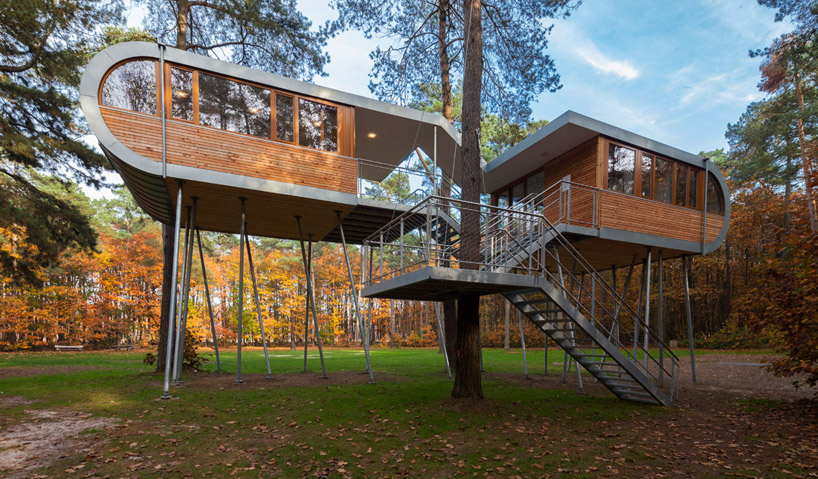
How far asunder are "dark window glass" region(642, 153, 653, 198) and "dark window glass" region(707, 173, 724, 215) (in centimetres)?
259

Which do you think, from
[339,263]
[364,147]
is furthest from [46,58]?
[339,263]

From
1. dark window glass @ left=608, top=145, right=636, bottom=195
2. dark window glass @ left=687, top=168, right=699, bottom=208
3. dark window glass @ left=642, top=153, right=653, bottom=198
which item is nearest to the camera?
dark window glass @ left=608, top=145, right=636, bottom=195

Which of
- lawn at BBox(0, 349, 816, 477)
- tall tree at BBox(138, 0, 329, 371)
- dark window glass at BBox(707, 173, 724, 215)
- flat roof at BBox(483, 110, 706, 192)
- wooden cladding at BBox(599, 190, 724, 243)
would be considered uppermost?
tall tree at BBox(138, 0, 329, 371)

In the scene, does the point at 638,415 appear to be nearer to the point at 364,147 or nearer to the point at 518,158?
the point at 518,158

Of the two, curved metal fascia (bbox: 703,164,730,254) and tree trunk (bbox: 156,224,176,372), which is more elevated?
curved metal fascia (bbox: 703,164,730,254)

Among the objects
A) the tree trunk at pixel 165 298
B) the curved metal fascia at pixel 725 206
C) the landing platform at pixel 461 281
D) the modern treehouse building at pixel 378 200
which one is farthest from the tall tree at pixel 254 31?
the curved metal fascia at pixel 725 206

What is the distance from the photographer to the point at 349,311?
45.0 m

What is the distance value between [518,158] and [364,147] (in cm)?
508

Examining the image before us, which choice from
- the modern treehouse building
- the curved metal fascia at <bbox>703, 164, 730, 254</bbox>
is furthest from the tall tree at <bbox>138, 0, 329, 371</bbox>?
the curved metal fascia at <bbox>703, 164, 730, 254</bbox>

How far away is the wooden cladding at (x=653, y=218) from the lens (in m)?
11.6

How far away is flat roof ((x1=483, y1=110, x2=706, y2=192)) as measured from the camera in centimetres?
1141

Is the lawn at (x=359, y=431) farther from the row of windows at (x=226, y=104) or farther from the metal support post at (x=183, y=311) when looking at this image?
the row of windows at (x=226, y=104)

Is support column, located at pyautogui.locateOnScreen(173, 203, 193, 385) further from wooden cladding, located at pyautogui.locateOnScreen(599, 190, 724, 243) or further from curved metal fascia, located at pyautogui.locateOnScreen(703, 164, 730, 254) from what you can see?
curved metal fascia, located at pyautogui.locateOnScreen(703, 164, 730, 254)

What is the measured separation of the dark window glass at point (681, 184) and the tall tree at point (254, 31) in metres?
12.4
